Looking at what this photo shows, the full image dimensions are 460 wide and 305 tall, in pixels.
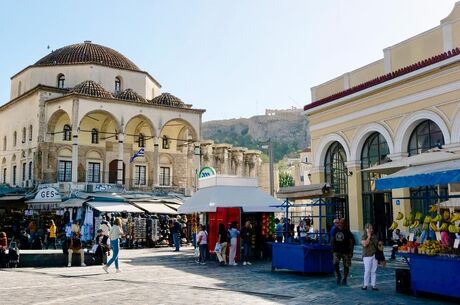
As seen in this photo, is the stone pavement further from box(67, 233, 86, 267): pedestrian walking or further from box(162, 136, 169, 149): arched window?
box(162, 136, 169, 149): arched window

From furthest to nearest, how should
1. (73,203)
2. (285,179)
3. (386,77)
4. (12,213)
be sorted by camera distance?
(285,179) < (12,213) < (73,203) < (386,77)

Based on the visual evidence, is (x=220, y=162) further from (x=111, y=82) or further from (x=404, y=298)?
(x=404, y=298)

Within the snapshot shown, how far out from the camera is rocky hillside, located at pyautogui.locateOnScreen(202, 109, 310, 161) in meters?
134

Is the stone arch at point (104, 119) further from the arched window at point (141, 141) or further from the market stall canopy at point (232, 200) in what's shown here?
the market stall canopy at point (232, 200)

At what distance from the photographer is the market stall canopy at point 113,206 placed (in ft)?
83.1

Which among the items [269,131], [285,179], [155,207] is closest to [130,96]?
[155,207]

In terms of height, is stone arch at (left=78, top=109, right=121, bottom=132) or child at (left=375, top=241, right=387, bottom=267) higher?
stone arch at (left=78, top=109, right=121, bottom=132)

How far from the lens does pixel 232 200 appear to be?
18.1m

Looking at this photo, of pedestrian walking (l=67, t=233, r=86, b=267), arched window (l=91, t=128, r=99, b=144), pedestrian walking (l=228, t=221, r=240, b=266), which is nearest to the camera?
pedestrian walking (l=67, t=233, r=86, b=267)

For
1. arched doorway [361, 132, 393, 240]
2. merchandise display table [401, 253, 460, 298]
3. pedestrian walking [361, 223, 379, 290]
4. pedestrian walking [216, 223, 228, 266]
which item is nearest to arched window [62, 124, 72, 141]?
pedestrian walking [216, 223, 228, 266]

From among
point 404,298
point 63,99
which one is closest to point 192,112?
point 63,99

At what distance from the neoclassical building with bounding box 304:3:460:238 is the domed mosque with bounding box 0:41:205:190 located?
13.6 m

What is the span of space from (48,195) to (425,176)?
77.5 ft

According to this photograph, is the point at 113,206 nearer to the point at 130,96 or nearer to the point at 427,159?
the point at 130,96
